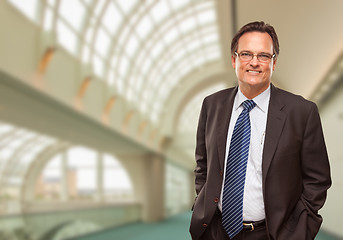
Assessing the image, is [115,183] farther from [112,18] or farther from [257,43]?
[257,43]

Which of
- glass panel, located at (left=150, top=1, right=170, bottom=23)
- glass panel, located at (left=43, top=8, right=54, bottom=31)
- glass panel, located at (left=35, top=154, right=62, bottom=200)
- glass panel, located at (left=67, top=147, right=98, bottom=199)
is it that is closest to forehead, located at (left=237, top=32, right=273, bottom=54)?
glass panel, located at (left=43, top=8, right=54, bottom=31)

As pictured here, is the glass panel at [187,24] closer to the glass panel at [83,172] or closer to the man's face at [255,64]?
the glass panel at [83,172]

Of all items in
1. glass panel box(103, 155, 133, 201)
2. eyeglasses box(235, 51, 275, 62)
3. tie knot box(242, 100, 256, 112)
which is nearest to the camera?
eyeglasses box(235, 51, 275, 62)

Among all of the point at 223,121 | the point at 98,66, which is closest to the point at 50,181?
the point at 98,66

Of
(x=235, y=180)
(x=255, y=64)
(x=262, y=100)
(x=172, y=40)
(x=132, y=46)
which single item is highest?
(x=172, y=40)

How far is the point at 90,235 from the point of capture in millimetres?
17875

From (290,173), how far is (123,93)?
58.1 feet

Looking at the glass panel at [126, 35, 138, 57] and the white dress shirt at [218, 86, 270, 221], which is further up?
the glass panel at [126, 35, 138, 57]

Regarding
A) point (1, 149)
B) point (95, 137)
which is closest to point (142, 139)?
point (95, 137)

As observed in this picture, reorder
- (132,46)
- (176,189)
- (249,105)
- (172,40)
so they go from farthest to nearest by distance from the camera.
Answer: (176,189) → (172,40) → (132,46) → (249,105)

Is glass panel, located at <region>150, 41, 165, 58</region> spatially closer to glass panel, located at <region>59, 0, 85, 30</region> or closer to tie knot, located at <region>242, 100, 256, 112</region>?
glass panel, located at <region>59, 0, 85, 30</region>

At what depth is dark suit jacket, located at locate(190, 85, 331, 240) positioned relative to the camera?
1.99 m

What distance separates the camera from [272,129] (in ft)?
6.77

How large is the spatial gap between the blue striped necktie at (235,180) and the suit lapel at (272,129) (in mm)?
135
